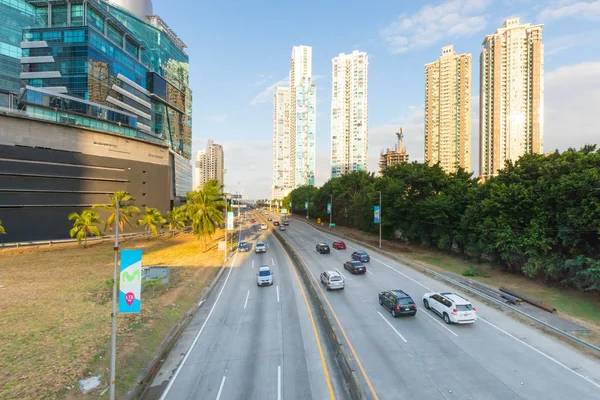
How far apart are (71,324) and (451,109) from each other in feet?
607

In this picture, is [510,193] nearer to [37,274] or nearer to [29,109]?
[37,274]

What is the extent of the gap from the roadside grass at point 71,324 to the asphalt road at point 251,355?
1867 mm

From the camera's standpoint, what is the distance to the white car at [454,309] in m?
19.1

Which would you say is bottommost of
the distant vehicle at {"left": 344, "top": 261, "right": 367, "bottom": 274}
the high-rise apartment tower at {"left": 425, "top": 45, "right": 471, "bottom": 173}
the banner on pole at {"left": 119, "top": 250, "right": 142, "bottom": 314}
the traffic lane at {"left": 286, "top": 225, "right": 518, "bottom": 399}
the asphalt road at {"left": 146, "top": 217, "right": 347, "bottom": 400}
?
the asphalt road at {"left": 146, "top": 217, "right": 347, "bottom": 400}

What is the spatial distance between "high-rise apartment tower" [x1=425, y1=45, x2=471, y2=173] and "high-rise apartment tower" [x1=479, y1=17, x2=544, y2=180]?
46.3 feet

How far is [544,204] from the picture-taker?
30453 mm

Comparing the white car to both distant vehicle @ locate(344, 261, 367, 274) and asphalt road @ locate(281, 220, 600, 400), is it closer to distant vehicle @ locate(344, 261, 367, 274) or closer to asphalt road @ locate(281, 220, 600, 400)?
asphalt road @ locate(281, 220, 600, 400)

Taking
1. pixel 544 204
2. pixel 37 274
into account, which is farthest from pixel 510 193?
pixel 37 274

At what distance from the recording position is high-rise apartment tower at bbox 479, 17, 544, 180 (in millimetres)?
138125

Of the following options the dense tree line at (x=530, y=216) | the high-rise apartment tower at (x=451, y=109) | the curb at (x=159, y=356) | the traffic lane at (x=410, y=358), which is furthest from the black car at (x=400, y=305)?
the high-rise apartment tower at (x=451, y=109)

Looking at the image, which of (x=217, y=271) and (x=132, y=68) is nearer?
(x=217, y=271)

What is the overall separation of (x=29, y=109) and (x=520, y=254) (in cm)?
8867

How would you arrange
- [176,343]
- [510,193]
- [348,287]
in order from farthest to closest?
[510,193], [348,287], [176,343]

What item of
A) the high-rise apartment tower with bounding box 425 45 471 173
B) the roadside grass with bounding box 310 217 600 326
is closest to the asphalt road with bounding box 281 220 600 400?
the roadside grass with bounding box 310 217 600 326
